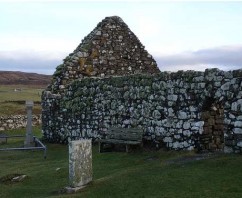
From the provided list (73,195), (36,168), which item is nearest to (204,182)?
(73,195)

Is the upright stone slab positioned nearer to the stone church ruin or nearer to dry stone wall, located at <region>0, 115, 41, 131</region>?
the stone church ruin

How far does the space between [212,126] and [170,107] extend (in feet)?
5.55

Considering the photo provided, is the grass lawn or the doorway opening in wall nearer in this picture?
the grass lawn

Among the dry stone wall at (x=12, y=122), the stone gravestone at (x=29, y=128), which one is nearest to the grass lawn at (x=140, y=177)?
the stone gravestone at (x=29, y=128)

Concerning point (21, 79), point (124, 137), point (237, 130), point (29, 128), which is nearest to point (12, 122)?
point (29, 128)

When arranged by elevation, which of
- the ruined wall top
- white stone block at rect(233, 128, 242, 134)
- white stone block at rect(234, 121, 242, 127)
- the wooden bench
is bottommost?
the wooden bench

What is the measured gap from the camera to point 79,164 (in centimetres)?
1288

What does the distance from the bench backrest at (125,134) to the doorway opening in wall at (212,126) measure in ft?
9.62

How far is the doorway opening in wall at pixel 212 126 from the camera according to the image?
1612 centimetres

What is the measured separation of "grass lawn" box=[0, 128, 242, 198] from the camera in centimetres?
1128

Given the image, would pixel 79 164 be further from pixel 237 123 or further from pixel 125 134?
pixel 125 134

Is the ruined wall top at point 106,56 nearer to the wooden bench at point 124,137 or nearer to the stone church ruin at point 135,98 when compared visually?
the stone church ruin at point 135,98

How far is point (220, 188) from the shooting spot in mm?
10930

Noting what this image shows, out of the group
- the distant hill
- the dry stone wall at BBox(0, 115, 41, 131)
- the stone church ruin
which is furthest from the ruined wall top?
the distant hill
